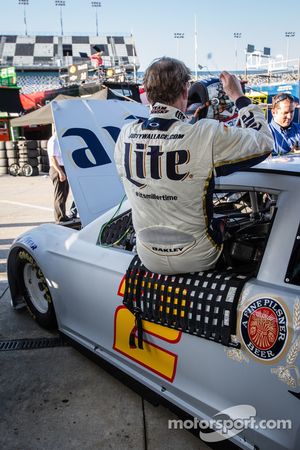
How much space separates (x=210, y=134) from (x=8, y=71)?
71.9 feet

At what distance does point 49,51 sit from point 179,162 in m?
51.3

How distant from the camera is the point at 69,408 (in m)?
2.27

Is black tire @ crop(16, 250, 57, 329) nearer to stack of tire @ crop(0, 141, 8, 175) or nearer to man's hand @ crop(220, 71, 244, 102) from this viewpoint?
man's hand @ crop(220, 71, 244, 102)

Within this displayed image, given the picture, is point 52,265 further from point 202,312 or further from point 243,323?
point 243,323

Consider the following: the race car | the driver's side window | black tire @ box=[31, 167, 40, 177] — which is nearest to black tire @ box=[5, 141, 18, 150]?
black tire @ box=[31, 167, 40, 177]

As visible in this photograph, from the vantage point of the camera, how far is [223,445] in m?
1.73

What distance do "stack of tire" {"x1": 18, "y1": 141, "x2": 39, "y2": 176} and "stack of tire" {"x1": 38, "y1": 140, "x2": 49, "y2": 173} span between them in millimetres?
220

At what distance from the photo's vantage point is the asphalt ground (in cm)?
203

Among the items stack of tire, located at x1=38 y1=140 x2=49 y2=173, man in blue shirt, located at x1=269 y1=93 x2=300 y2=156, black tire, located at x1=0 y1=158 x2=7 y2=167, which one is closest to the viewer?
man in blue shirt, located at x1=269 y1=93 x2=300 y2=156

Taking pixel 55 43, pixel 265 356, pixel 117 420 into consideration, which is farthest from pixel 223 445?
pixel 55 43

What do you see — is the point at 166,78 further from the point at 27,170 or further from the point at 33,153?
the point at 33,153

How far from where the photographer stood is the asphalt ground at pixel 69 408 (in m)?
2.03

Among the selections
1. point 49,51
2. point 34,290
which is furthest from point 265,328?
point 49,51

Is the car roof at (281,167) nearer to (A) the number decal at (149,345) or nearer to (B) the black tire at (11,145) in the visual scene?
(A) the number decal at (149,345)
